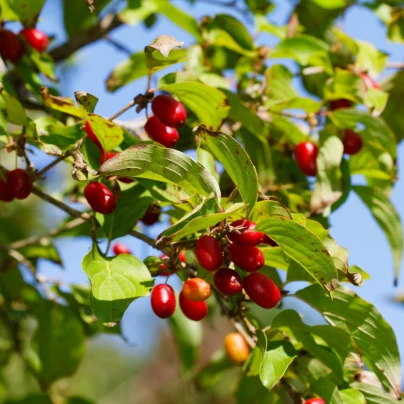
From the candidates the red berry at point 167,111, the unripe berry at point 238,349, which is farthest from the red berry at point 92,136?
the unripe berry at point 238,349

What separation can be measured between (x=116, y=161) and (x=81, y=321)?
1.23 meters

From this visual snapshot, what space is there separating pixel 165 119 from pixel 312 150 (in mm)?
553

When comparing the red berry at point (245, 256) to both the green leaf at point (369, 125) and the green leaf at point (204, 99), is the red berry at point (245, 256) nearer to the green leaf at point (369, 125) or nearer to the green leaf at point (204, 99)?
the green leaf at point (204, 99)

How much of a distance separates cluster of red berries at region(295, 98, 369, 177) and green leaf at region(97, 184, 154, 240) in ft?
1.75

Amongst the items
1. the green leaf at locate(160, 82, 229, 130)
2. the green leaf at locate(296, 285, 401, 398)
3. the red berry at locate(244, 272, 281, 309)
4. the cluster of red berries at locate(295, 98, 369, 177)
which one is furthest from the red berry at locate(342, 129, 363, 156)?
the red berry at locate(244, 272, 281, 309)

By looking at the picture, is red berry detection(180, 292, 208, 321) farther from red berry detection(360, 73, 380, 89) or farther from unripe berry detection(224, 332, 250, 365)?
red berry detection(360, 73, 380, 89)

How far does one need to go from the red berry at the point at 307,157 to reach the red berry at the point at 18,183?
0.79 meters

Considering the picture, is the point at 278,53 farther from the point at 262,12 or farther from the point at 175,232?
the point at 175,232

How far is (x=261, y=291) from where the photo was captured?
1255 mm

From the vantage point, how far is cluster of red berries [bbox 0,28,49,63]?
1.78m

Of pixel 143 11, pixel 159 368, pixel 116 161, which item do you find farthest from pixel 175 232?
pixel 159 368

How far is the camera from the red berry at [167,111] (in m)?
1.44

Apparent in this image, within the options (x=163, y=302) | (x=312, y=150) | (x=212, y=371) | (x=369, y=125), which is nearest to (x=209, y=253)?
(x=163, y=302)

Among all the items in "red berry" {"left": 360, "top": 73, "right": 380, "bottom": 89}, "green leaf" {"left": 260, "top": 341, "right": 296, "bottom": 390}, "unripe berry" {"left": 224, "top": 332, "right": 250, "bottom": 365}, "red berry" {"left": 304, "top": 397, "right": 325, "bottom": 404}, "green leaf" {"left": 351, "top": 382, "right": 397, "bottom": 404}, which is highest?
"red berry" {"left": 360, "top": 73, "right": 380, "bottom": 89}
